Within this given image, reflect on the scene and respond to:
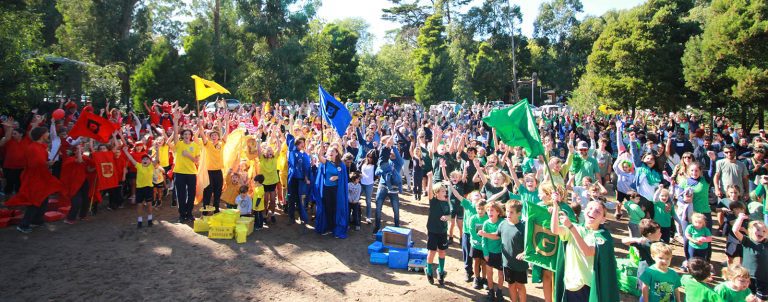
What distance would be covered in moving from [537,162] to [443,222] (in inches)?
151

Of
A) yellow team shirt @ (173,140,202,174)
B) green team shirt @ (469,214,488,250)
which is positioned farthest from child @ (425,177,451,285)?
yellow team shirt @ (173,140,202,174)

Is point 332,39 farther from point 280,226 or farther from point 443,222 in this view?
point 443,222

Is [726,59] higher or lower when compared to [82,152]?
Result: higher

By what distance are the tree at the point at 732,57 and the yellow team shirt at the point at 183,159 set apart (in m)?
17.3

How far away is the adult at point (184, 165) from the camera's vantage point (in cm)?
853

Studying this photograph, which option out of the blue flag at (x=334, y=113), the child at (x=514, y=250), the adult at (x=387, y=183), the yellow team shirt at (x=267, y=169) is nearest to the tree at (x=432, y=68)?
the adult at (x=387, y=183)

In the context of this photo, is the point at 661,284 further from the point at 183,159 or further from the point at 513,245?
the point at 183,159

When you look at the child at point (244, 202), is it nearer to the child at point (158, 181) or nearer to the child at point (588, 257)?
the child at point (158, 181)

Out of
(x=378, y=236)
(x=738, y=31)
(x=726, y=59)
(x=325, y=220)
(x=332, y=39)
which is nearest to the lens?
(x=378, y=236)

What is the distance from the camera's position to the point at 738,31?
50.9ft

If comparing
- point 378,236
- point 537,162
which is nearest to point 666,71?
point 537,162

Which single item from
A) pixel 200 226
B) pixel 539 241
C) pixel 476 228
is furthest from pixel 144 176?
pixel 539 241

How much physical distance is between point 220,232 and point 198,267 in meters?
1.31

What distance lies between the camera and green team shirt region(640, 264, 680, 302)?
17.1 ft
